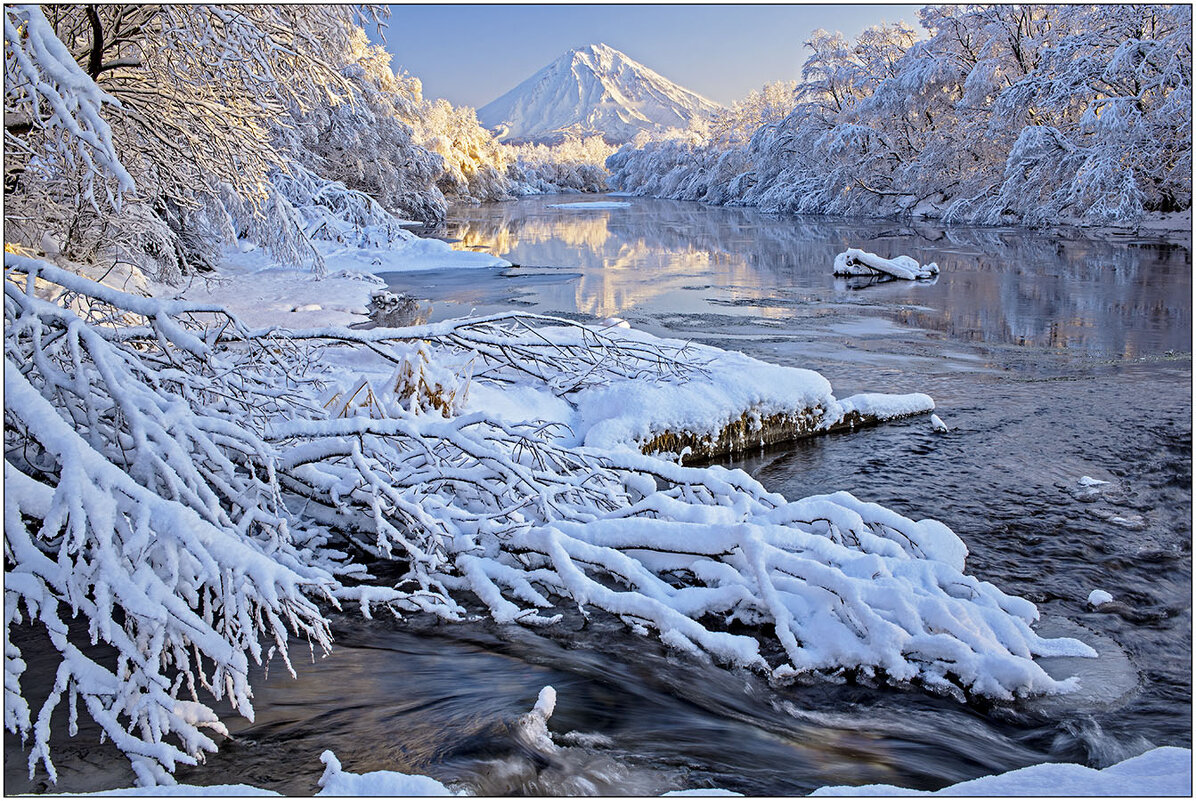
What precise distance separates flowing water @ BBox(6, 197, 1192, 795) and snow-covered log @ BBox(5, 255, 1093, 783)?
0.69ft

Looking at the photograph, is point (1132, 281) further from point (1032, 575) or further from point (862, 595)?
point (862, 595)

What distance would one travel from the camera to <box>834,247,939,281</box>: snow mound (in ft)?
63.7

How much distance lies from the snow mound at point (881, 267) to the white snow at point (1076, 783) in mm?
17360

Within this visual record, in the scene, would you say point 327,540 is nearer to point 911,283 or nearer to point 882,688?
point 882,688

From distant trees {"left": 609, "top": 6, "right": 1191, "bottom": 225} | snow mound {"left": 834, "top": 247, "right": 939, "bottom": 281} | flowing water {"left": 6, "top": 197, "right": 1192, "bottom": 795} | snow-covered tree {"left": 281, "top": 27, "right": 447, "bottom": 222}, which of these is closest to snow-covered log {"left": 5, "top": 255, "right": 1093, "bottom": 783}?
flowing water {"left": 6, "top": 197, "right": 1192, "bottom": 795}

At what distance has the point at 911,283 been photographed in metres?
18.9

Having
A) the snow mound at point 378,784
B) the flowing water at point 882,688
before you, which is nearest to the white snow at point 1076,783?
the flowing water at point 882,688

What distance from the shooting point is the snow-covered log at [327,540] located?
2.81 m

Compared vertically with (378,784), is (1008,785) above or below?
below

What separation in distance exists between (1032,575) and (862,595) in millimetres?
1940

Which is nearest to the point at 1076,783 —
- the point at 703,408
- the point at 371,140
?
the point at 703,408

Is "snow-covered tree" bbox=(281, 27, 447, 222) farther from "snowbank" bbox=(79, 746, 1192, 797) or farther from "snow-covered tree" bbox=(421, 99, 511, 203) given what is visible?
"snow-covered tree" bbox=(421, 99, 511, 203)

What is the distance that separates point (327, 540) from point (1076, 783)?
3.77m

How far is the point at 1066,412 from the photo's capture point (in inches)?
349
